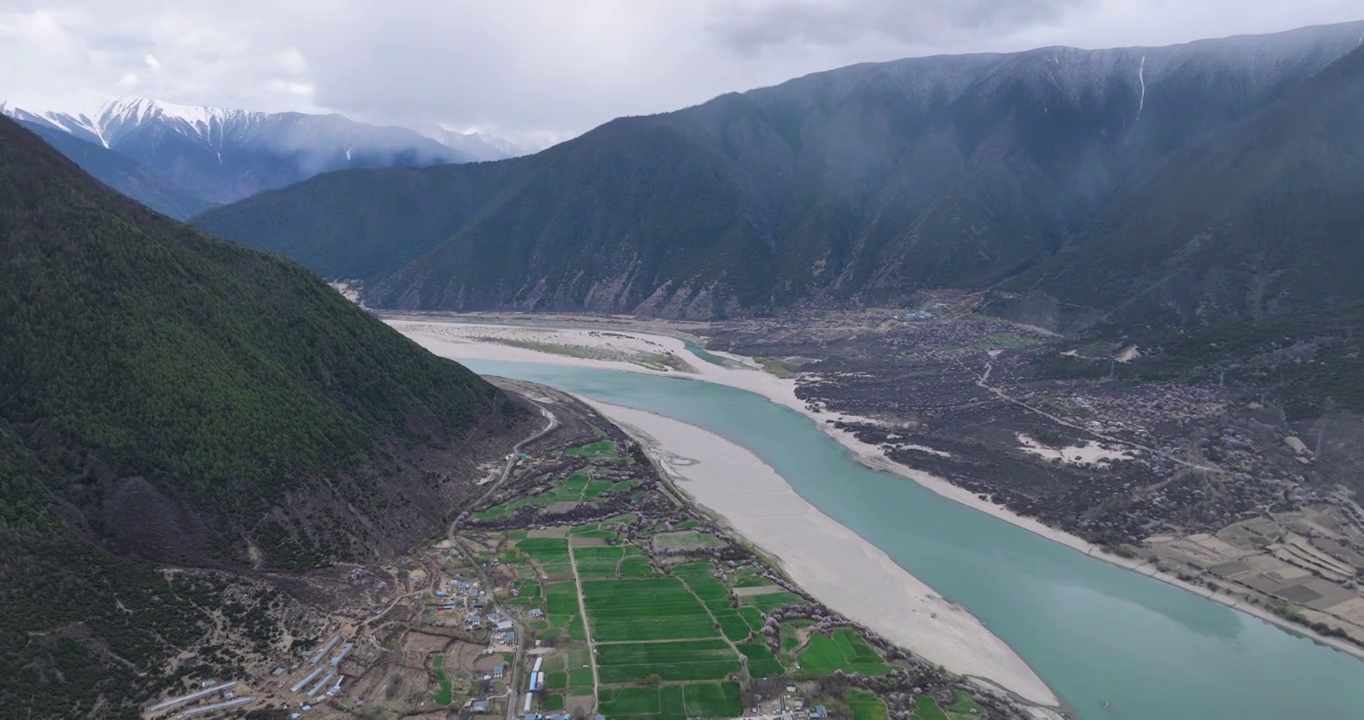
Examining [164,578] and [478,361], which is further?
[478,361]

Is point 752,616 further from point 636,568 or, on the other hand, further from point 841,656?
point 636,568

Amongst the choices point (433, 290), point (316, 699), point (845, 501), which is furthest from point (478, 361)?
point (316, 699)

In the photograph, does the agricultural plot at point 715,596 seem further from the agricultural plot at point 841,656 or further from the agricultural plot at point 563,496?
the agricultural plot at point 563,496

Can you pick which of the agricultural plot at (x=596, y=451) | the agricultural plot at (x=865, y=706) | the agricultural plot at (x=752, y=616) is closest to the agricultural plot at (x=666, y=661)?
the agricultural plot at (x=752, y=616)

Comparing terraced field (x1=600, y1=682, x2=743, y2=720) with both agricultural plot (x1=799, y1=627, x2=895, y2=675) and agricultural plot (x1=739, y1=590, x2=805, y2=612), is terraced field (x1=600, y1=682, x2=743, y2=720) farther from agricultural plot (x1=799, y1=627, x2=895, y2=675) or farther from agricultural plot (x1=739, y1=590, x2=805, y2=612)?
agricultural plot (x1=739, y1=590, x2=805, y2=612)

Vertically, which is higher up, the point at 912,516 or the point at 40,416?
the point at 40,416

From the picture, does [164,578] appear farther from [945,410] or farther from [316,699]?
[945,410]
